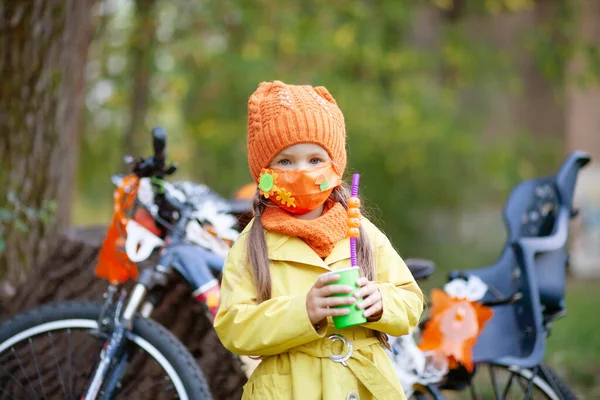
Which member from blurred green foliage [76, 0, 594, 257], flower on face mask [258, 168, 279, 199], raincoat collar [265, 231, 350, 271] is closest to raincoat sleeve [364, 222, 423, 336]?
raincoat collar [265, 231, 350, 271]

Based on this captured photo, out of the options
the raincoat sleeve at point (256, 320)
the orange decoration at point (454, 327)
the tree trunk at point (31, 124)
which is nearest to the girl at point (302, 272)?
the raincoat sleeve at point (256, 320)

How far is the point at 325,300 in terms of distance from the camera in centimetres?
201

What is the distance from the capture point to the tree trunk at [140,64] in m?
9.46

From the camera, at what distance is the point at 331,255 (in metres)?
2.28

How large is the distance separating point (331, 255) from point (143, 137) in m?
7.84

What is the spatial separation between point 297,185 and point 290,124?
178 millimetres

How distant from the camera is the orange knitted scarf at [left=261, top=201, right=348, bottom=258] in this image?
225 centimetres

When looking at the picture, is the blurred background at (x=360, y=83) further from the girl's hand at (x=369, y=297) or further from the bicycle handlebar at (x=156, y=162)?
the girl's hand at (x=369, y=297)

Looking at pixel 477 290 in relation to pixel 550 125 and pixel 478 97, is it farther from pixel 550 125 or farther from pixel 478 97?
pixel 550 125

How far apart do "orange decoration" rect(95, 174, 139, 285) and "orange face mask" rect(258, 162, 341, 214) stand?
1027mm

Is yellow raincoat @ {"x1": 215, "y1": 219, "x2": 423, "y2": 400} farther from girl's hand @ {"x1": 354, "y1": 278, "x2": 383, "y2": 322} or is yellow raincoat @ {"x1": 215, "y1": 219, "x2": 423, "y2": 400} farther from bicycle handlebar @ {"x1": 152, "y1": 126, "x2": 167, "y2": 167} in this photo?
bicycle handlebar @ {"x1": 152, "y1": 126, "x2": 167, "y2": 167}

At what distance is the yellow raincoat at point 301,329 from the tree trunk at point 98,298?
3.71 feet

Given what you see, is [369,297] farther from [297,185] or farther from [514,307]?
[514,307]

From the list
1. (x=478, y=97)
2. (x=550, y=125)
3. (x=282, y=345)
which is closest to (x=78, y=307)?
(x=282, y=345)
